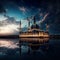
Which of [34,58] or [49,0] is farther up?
[49,0]

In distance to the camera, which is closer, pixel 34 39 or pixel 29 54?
pixel 29 54

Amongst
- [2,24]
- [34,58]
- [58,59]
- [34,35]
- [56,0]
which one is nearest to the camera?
[58,59]

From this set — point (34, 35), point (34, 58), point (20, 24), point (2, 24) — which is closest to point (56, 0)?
point (20, 24)

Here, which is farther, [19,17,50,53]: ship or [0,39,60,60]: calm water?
[19,17,50,53]: ship

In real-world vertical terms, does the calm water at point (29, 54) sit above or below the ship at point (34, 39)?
below

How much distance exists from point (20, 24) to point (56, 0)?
299 inches

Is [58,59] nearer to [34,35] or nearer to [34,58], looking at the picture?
[34,58]

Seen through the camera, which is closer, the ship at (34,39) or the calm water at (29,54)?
the calm water at (29,54)

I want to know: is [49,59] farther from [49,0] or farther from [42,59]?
[49,0]

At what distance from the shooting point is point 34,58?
9.21m

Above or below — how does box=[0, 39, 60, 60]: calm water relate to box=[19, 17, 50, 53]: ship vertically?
below

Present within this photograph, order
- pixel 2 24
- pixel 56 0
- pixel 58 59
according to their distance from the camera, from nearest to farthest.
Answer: pixel 58 59 → pixel 56 0 → pixel 2 24

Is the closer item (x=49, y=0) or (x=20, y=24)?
(x=49, y=0)

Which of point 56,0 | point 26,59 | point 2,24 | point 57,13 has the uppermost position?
point 56,0
